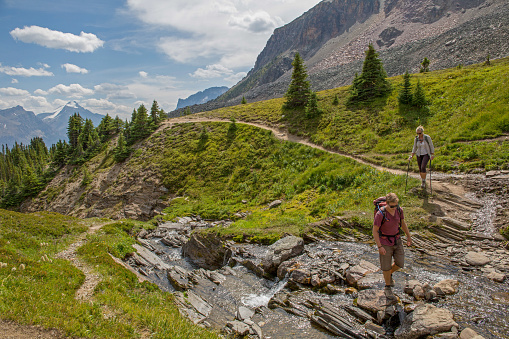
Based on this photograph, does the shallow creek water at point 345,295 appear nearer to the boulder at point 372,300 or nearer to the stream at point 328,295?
the stream at point 328,295

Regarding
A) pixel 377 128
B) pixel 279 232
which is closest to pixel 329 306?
pixel 279 232

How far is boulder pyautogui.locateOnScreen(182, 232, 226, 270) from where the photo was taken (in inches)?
733

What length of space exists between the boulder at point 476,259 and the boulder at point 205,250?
1382cm

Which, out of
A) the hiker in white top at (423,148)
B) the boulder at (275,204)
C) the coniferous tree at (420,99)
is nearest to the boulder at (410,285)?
the hiker in white top at (423,148)

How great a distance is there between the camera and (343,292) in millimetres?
10703

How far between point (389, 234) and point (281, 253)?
22.4ft

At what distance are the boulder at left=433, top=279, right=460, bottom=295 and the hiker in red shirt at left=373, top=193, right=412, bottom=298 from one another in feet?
5.40

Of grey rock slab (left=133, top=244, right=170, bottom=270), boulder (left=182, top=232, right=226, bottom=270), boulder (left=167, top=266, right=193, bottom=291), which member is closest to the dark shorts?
boulder (left=182, top=232, right=226, bottom=270)

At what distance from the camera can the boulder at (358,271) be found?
35.8ft

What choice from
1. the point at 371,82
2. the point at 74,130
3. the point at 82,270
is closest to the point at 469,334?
the point at 82,270

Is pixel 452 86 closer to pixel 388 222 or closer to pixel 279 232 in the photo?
pixel 279 232

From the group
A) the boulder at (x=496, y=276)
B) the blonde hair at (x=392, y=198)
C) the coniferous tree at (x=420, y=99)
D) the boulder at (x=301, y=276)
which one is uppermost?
the coniferous tree at (x=420, y=99)

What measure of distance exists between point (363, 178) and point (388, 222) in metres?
13.8

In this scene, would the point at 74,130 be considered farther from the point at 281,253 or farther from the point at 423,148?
the point at 423,148
